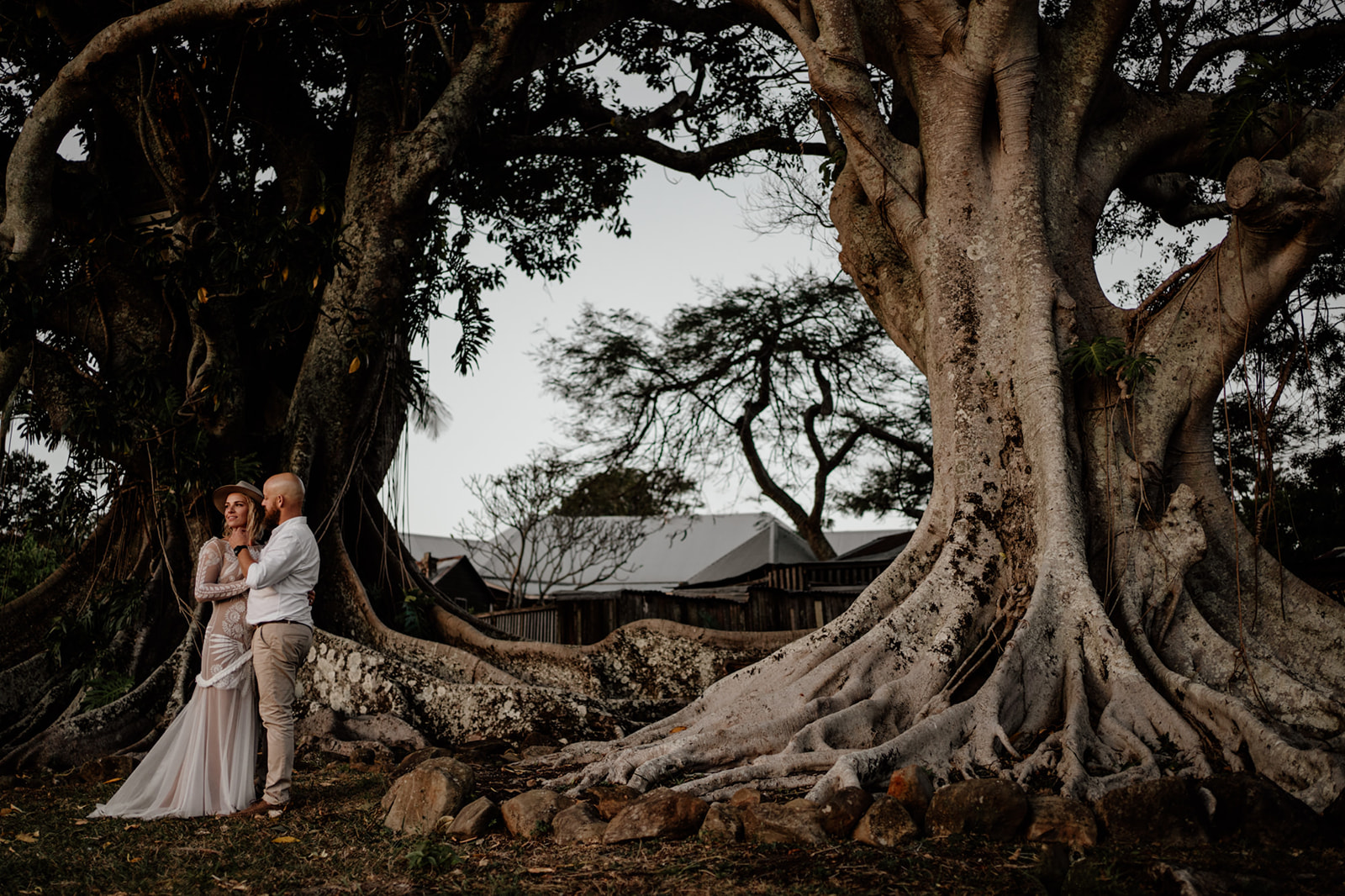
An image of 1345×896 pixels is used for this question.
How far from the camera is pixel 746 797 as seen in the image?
3.67 metres

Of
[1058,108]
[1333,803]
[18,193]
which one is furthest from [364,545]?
[1333,803]

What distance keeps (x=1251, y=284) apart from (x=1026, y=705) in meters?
2.70

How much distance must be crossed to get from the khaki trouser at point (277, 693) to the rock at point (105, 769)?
1520 mm

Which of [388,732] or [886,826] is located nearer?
[886,826]

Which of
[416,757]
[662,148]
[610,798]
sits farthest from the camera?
[662,148]

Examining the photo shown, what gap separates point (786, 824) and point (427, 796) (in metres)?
1.44

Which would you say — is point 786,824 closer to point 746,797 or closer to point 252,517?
point 746,797

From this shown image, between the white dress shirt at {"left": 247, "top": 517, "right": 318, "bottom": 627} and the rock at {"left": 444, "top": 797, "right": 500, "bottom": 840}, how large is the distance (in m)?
1.38

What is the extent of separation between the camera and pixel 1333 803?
3.33m

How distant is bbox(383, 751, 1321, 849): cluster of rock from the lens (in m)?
3.24

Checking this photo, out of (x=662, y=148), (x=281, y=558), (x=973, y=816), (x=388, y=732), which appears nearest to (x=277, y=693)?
(x=281, y=558)

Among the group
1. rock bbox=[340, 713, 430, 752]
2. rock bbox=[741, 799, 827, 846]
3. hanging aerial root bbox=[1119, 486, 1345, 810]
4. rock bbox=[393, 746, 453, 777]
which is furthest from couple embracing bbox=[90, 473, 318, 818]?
hanging aerial root bbox=[1119, 486, 1345, 810]

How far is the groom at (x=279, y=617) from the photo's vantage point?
4438mm

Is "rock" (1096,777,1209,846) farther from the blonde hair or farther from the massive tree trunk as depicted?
the blonde hair
